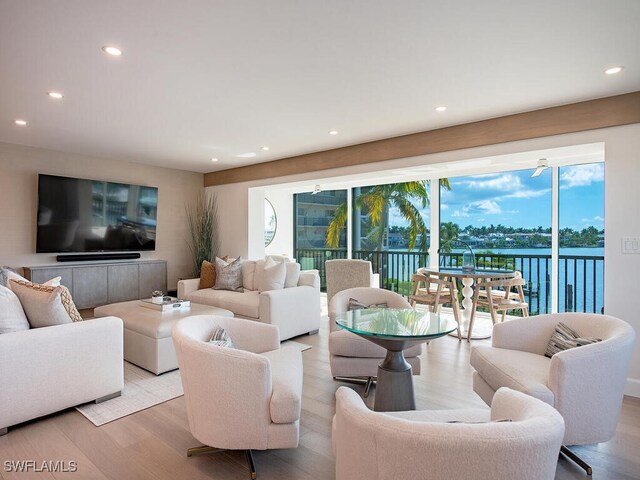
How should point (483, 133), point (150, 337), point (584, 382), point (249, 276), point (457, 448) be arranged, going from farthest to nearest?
point (249, 276)
point (483, 133)
point (150, 337)
point (584, 382)
point (457, 448)

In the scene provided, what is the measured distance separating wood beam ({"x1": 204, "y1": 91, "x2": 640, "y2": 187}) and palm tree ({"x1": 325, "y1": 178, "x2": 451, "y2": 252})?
184 cm

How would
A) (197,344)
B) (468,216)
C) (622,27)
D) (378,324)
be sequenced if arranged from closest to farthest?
(197,344)
(622,27)
(378,324)
(468,216)

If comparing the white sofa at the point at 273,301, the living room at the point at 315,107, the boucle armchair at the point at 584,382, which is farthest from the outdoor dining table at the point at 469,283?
the boucle armchair at the point at 584,382

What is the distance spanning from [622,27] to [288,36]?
78.0 inches

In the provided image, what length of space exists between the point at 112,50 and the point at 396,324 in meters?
2.62

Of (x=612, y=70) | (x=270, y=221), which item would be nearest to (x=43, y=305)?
(x=612, y=70)

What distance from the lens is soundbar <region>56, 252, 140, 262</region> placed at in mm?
5488

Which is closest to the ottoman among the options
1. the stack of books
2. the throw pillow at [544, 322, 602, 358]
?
the stack of books

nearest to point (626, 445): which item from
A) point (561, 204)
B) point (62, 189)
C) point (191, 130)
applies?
point (561, 204)

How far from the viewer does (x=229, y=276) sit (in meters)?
5.16

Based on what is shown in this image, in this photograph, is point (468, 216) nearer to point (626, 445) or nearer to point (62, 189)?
point (626, 445)

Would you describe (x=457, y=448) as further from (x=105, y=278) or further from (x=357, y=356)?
(x=105, y=278)

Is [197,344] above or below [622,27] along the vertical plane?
below

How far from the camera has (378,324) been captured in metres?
2.41
